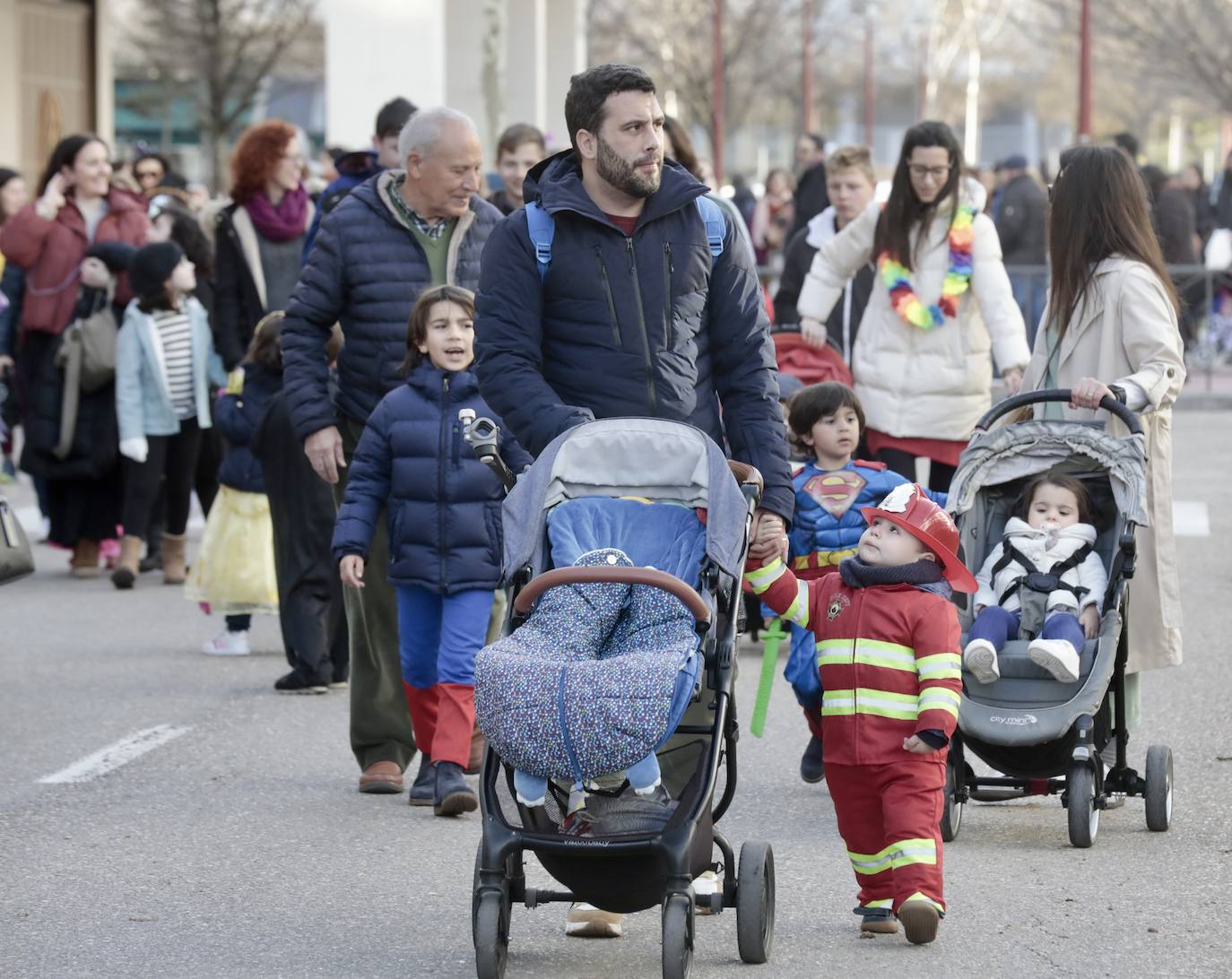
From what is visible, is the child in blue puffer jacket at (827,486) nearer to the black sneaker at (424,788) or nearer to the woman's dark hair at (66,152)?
the black sneaker at (424,788)

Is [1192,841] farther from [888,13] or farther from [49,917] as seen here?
[888,13]

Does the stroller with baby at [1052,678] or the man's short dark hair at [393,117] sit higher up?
the man's short dark hair at [393,117]

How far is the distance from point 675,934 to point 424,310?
298 cm

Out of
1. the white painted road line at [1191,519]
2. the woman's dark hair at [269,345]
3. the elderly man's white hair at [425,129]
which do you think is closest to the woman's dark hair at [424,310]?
the elderly man's white hair at [425,129]

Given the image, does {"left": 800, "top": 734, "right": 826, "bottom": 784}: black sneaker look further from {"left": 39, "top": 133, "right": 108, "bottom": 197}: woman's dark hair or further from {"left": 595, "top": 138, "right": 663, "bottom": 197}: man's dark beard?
{"left": 39, "top": 133, "right": 108, "bottom": 197}: woman's dark hair

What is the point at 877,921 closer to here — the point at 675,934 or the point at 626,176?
the point at 675,934

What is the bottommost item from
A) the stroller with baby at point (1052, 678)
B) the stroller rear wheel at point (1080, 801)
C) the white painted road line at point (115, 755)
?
the white painted road line at point (115, 755)

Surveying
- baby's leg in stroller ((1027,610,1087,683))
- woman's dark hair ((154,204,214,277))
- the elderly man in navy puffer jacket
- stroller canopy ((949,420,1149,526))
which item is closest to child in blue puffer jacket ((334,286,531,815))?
the elderly man in navy puffer jacket

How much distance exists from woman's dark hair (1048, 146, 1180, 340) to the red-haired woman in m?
5.19

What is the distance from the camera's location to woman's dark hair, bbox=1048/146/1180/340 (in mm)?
7434

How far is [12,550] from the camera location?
25.3 ft

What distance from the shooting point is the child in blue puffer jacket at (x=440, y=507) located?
731 centimetres

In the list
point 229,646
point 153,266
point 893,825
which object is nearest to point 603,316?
point 893,825

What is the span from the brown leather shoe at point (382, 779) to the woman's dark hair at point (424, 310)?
1326mm
